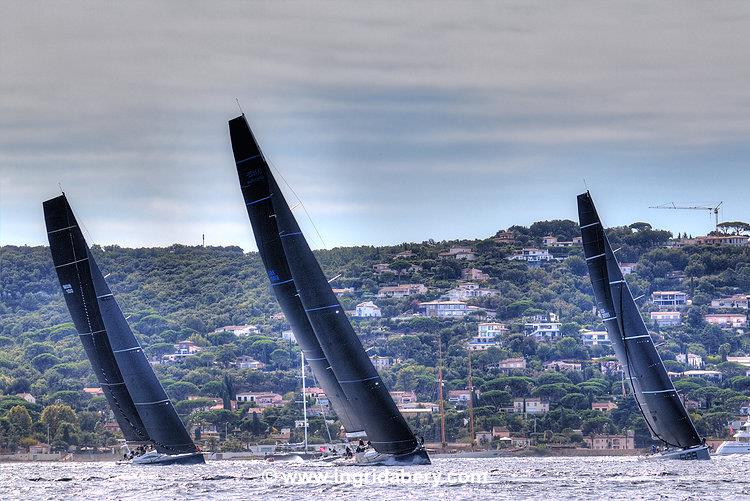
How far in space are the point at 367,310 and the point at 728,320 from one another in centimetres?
3244

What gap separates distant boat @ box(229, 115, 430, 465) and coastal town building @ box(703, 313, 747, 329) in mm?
109305

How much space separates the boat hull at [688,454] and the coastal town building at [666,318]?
91731 mm

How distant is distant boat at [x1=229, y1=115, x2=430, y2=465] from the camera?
164ft

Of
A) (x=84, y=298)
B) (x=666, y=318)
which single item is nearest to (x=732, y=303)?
(x=666, y=318)

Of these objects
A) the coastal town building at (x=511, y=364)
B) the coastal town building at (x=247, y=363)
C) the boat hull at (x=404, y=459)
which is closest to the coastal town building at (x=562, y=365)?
the coastal town building at (x=511, y=364)

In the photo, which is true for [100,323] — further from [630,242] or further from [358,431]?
[630,242]

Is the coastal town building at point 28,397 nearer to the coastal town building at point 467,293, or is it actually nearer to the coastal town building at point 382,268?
the coastal town building at point 467,293

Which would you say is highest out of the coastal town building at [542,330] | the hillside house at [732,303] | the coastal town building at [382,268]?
the coastal town building at [382,268]

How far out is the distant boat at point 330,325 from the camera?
164ft

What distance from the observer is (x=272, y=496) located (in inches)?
1897

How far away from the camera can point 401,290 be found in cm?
18138

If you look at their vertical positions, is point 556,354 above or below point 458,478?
above

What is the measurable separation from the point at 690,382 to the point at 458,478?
65184 mm

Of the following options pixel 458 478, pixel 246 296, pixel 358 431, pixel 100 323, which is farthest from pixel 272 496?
pixel 246 296
